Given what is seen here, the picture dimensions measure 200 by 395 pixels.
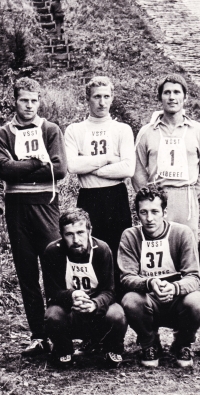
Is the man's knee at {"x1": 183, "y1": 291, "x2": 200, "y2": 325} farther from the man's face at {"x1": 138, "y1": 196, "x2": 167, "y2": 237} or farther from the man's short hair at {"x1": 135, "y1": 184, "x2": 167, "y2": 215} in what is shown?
the man's short hair at {"x1": 135, "y1": 184, "x2": 167, "y2": 215}

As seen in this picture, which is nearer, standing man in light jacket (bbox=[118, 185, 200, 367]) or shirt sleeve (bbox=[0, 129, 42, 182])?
standing man in light jacket (bbox=[118, 185, 200, 367])

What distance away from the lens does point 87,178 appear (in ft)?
16.0

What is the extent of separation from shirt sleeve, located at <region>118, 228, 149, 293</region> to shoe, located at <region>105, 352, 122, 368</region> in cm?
44

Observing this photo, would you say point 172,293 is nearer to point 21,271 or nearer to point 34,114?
point 21,271

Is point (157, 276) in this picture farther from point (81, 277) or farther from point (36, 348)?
point (36, 348)

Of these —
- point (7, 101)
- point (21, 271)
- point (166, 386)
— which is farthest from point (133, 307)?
point (7, 101)

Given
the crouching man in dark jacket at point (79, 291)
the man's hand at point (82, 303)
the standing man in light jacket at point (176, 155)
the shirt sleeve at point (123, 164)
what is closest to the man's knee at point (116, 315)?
the crouching man in dark jacket at point (79, 291)

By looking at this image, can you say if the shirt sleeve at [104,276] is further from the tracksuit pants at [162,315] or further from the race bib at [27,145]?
the race bib at [27,145]

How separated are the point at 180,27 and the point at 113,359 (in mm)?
8982

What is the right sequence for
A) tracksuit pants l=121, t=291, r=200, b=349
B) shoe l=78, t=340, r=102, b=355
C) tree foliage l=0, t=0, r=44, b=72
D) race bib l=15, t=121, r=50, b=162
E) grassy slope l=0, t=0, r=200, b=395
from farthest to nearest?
tree foliage l=0, t=0, r=44, b=72, shoe l=78, t=340, r=102, b=355, race bib l=15, t=121, r=50, b=162, tracksuit pants l=121, t=291, r=200, b=349, grassy slope l=0, t=0, r=200, b=395

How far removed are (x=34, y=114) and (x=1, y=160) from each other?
Answer: 1.30 ft

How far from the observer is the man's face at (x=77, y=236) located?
4285mm

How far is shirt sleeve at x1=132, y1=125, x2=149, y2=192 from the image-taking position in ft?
16.1

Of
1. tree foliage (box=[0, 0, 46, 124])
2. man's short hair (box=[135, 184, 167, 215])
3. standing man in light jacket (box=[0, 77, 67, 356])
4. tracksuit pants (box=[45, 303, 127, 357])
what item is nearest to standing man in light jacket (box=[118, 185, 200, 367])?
man's short hair (box=[135, 184, 167, 215])
